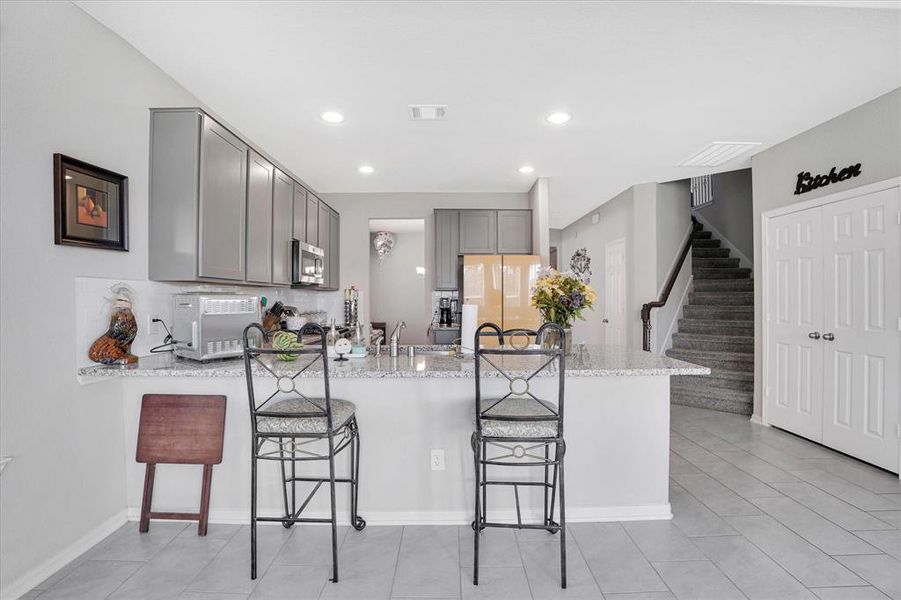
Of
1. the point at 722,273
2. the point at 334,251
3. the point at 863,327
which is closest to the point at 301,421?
the point at 334,251

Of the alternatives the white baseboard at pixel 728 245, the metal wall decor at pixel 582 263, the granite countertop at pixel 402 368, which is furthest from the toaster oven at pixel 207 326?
the white baseboard at pixel 728 245

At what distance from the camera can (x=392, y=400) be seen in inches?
97.7

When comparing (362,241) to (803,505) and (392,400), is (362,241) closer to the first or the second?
(392,400)

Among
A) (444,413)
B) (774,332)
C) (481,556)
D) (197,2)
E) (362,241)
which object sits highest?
(197,2)

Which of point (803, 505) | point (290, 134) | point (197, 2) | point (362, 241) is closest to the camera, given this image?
point (197, 2)

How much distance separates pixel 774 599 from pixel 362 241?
16.9 feet

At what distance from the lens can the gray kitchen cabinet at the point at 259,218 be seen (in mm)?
3271

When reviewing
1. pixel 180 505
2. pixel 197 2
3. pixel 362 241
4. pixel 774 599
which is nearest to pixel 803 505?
pixel 774 599

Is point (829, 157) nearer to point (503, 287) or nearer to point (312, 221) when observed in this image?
point (503, 287)

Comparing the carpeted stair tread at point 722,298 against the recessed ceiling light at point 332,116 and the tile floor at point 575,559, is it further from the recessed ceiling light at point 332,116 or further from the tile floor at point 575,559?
the recessed ceiling light at point 332,116

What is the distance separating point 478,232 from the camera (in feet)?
18.3

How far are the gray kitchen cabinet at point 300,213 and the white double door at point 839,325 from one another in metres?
4.49

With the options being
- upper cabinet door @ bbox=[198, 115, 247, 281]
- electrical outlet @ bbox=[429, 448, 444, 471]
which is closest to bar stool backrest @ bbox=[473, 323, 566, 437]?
electrical outlet @ bbox=[429, 448, 444, 471]

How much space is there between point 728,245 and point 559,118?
4964 mm
